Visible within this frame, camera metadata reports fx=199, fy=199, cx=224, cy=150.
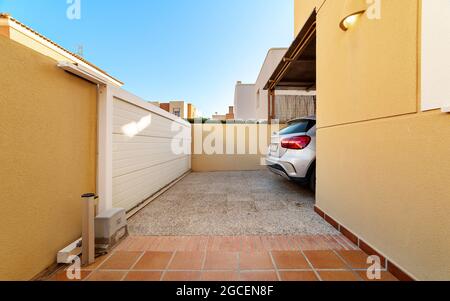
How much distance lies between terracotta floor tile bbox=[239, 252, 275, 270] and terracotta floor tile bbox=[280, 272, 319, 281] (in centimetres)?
13

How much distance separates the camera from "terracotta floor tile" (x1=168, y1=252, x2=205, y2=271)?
65.8 inches

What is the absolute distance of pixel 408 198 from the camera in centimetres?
145

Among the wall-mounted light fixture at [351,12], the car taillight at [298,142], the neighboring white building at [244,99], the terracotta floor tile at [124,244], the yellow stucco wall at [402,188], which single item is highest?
the neighboring white building at [244,99]

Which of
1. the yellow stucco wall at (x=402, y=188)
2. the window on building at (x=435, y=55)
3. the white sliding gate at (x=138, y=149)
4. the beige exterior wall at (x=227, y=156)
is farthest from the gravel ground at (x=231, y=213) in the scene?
the beige exterior wall at (x=227, y=156)

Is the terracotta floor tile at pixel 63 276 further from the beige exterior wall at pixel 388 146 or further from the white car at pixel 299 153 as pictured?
the white car at pixel 299 153

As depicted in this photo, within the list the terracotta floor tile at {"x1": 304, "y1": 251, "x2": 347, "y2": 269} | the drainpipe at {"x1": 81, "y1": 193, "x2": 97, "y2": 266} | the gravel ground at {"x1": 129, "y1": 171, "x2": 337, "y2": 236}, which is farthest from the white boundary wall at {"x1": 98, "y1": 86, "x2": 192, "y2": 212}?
the terracotta floor tile at {"x1": 304, "y1": 251, "x2": 347, "y2": 269}

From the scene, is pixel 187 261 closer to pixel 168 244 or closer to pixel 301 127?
pixel 168 244

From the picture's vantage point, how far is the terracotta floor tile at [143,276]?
1.53m

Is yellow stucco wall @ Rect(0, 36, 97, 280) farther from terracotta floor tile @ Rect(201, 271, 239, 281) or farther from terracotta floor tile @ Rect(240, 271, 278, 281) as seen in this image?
terracotta floor tile @ Rect(240, 271, 278, 281)

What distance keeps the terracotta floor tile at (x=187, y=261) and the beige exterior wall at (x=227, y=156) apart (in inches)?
213

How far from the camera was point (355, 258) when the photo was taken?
5.87ft
